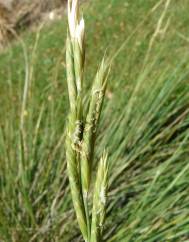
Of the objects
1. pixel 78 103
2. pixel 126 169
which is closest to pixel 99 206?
pixel 78 103

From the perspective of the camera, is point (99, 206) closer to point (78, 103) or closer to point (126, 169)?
point (78, 103)

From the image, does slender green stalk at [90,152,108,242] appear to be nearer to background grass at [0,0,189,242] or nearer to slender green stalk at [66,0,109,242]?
slender green stalk at [66,0,109,242]

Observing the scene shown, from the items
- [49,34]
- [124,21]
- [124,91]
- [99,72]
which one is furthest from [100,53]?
[99,72]

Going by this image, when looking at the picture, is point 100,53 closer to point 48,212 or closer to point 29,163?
point 29,163

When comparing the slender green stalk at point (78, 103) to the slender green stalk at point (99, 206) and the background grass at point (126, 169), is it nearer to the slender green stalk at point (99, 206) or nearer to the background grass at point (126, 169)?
the slender green stalk at point (99, 206)

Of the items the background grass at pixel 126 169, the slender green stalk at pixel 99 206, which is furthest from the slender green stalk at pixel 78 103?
the background grass at pixel 126 169

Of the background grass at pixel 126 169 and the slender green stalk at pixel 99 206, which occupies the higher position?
the background grass at pixel 126 169

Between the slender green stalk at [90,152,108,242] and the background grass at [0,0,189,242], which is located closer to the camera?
the slender green stalk at [90,152,108,242]

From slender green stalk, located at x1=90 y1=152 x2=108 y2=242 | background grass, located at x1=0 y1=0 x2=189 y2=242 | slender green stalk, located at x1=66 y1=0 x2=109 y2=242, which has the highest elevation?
background grass, located at x1=0 y1=0 x2=189 y2=242

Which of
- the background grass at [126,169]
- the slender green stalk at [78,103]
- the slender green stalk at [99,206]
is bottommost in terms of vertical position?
the slender green stalk at [99,206]

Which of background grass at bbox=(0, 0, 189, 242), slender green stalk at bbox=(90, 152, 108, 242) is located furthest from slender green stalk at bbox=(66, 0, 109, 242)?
background grass at bbox=(0, 0, 189, 242)

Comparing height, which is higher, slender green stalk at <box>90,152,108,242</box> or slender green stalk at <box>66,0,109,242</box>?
slender green stalk at <box>66,0,109,242</box>
